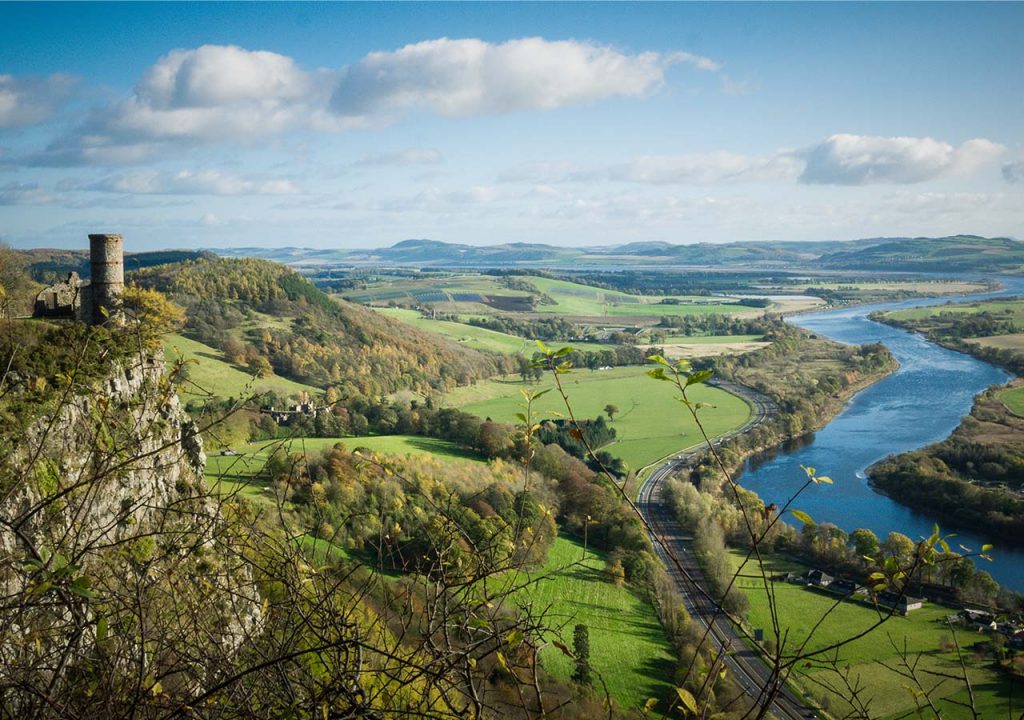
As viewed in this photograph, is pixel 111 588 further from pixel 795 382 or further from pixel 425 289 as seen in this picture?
pixel 425 289

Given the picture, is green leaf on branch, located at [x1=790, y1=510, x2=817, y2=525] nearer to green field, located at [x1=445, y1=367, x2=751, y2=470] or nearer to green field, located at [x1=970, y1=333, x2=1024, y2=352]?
green field, located at [x1=445, y1=367, x2=751, y2=470]

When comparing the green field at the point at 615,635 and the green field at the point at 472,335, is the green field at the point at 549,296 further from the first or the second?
the green field at the point at 615,635

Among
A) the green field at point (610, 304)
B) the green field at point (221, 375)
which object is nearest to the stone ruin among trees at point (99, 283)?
the green field at point (221, 375)

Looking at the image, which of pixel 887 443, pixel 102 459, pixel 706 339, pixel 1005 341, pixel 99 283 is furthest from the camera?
pixel 706 339

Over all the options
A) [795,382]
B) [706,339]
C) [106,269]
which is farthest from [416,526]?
[706,339]

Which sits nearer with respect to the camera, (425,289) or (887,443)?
(887,443)

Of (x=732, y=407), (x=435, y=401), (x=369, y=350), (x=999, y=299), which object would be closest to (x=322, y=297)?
(x=369, y=350)

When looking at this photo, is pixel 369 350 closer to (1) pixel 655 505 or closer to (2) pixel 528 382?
(2) pixel 528 382
